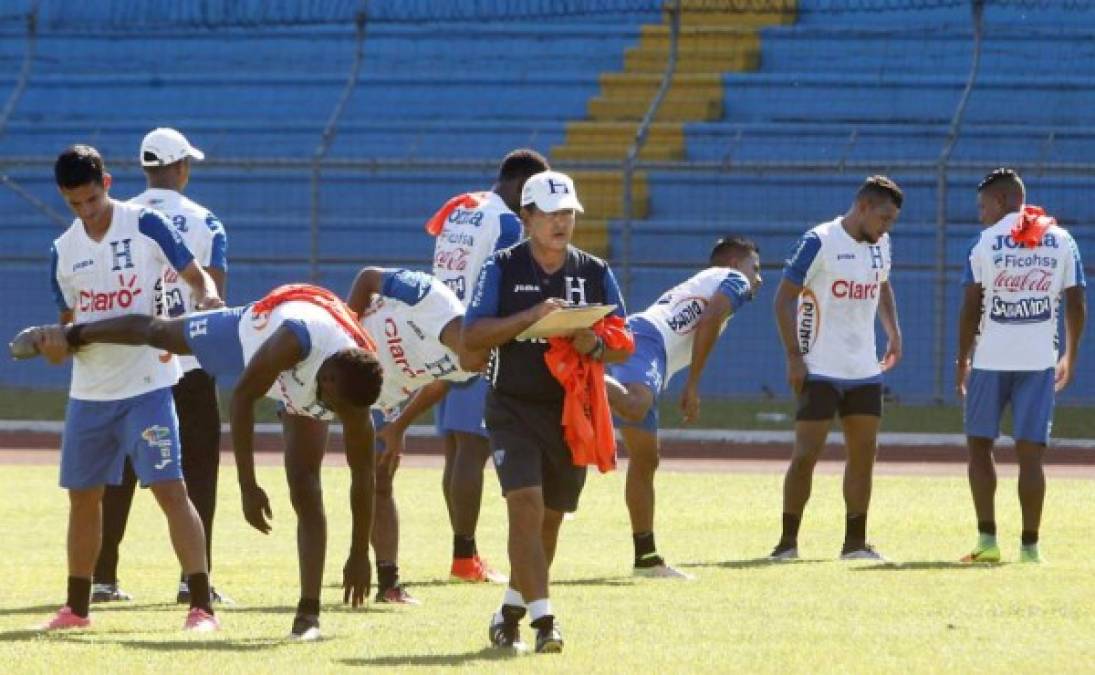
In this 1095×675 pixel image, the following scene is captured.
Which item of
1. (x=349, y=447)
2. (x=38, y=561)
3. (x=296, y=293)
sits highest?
(x=296, y=293)

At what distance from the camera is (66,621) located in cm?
1057

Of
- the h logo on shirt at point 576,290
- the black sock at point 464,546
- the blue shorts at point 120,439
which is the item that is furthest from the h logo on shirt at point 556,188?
the black sock at point 464,546

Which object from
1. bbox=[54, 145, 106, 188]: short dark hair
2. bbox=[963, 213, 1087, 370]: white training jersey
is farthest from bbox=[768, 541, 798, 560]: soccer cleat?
bbox=[54, 145, 106, 188]: short dark hair

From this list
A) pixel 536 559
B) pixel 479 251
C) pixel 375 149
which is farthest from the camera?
pixel 375 149

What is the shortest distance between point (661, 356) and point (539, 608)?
12.3 ft

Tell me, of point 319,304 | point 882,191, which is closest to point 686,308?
point 882,191

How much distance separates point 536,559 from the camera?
31.8 feet

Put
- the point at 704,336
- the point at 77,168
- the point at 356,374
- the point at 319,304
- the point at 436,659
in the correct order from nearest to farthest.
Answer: the point at 436,659 → the point at 356,374 → the point at 319,304 → the point at 77,168 → the point at 704,336

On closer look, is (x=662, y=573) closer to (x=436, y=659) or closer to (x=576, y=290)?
(x=576, y=290)

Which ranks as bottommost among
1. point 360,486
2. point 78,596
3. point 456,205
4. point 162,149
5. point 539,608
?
point 78,596

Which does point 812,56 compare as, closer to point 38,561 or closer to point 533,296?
point 38,561

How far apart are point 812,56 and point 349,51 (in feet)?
20.2

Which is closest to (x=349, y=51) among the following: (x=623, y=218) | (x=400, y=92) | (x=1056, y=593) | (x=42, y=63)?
(x=400, y=92)

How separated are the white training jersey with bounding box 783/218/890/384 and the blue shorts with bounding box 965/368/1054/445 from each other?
0.79 meters
